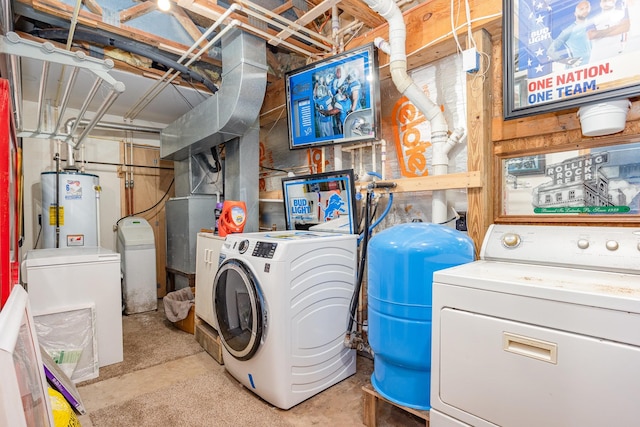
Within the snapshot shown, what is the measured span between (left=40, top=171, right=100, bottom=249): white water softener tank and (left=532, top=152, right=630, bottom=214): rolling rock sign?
4.28 meters

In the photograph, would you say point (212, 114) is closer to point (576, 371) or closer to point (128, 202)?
point (128, 202)

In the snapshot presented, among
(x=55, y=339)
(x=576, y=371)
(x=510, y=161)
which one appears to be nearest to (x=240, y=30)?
(x=510, y=161)

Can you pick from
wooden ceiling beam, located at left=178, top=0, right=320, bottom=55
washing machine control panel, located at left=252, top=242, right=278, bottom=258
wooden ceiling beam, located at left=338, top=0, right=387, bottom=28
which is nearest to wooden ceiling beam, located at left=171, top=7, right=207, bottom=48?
wooden ceiling beam, located at left=178, top=0, right=320, bottom=55

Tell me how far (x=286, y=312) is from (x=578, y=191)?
5.58 feet

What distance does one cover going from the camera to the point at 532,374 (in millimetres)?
1132

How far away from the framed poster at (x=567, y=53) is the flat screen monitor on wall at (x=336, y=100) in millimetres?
882

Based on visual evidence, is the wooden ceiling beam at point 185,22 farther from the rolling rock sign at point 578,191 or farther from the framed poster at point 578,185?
the rolling rock sign at point 578,191

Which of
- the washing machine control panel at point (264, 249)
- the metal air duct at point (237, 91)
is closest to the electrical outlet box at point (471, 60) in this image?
the washing machine control panel at point (264, 249)

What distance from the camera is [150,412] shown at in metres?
2.02

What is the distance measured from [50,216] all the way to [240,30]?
2843 millimetres

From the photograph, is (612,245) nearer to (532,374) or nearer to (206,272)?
(532,374)

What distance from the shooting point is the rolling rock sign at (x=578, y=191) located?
5.27 ft

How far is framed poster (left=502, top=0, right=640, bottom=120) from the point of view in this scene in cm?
147

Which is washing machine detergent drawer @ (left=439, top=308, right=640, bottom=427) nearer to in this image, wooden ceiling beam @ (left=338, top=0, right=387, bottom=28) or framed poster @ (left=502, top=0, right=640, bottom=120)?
framed poster @ (left=502, top=0, right=640, bottom=120)
